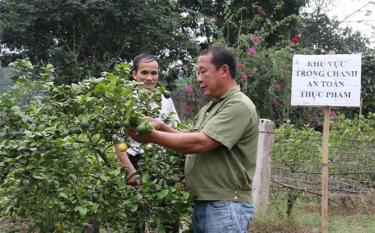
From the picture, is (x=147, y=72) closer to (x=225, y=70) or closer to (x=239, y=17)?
(x=225, y=70)

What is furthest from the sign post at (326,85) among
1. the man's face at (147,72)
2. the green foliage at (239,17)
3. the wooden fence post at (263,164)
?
the green foliage at (239,17)

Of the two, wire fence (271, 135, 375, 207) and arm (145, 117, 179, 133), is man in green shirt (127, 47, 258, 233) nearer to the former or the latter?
arm (145, 117, 179, 133)

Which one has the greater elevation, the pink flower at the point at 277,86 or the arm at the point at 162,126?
the pink flower at the point at 277,86

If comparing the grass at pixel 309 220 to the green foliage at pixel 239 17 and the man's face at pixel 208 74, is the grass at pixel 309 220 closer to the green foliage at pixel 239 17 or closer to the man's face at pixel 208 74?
the man's face at pixel 208 74

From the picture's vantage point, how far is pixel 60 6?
488 inches

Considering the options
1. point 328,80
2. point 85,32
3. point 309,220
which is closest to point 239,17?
point 85,32

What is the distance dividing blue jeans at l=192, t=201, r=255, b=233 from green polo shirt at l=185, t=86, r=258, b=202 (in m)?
0.04

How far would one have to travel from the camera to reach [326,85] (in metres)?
5.10

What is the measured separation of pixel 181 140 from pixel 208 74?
41 cm

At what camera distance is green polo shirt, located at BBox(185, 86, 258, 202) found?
2479 millimetres

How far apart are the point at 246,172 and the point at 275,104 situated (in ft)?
29.7

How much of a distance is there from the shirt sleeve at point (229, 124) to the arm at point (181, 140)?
37mm

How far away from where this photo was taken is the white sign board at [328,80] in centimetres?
504

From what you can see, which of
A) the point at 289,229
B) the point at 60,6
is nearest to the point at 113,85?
the point at 289,229
